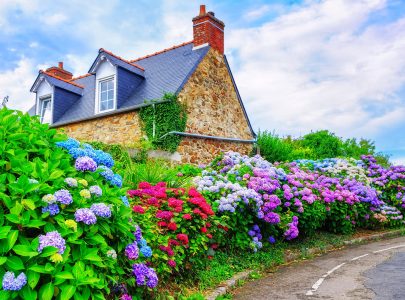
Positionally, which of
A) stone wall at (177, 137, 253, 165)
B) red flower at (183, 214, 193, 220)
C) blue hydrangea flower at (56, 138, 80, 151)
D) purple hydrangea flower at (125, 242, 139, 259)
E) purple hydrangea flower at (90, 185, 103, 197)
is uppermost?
stone wall at (177, 137, 253, 165)

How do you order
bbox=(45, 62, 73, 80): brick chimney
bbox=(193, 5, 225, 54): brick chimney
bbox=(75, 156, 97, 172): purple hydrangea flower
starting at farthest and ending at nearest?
bbox=(45, 62, 73, 80): brick chimney → bbox=(193, 5, 225, 54): brick chimney → bbox=(75, 156, 97, 172): purple hydrangea flower

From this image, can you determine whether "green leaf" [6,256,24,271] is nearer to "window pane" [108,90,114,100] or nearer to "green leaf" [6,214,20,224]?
"green leaf" [6,214,20,224]

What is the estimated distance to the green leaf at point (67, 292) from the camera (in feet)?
9.16

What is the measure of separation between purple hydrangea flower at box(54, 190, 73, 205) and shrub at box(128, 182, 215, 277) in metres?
1.78

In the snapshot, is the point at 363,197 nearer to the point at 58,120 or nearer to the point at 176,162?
the point at 176,162

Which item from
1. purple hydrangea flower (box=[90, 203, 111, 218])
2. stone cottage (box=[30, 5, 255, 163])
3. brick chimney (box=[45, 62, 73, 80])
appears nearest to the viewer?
purple hydrangea flower (box=[90, 203, 111, 218])

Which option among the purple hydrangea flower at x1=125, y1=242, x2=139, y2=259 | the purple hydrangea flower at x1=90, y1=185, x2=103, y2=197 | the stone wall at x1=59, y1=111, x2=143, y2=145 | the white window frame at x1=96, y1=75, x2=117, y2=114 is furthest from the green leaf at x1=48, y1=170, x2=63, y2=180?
the white window frame at x1=96, y1=75, x2=117, y2=114

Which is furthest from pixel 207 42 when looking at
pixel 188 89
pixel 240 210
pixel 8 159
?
pixel 8 159

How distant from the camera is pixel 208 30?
661 inches

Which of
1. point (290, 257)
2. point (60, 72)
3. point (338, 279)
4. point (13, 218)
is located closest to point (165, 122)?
point (290, 257)

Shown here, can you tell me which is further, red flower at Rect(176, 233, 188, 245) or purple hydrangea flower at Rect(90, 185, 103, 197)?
red flower at Rect(176, 233, 188, 245)

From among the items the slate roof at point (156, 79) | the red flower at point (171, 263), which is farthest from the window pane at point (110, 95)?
the red flower at point (171, 263)

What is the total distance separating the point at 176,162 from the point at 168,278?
30.0 ft

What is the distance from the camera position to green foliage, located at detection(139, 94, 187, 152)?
14.4 meters
